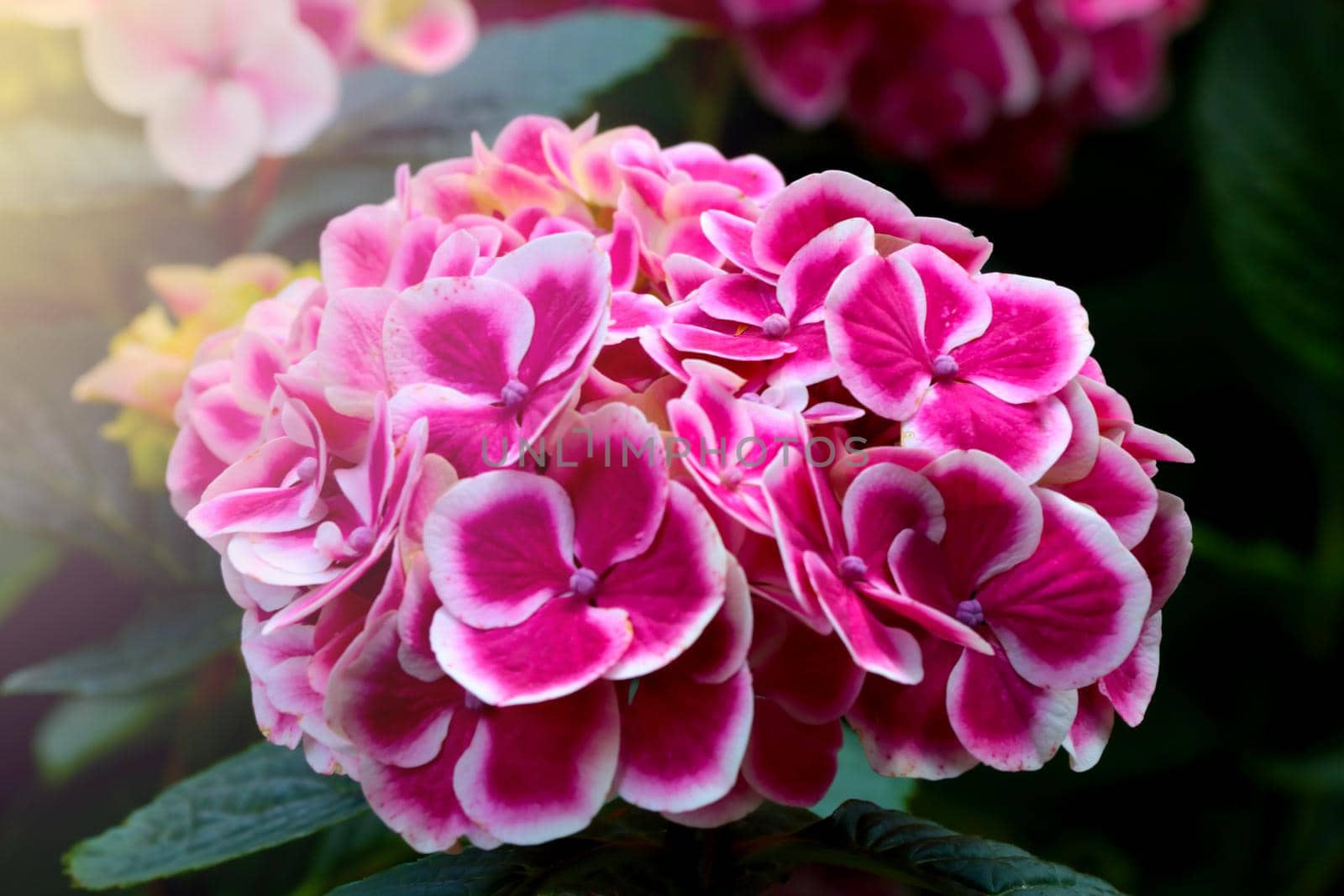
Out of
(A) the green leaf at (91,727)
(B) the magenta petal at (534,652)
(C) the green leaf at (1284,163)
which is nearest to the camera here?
(B) the magenta petal at (534,652)

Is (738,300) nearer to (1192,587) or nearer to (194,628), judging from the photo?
(194,628)

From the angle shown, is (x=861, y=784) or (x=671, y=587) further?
(x=861, y=784)

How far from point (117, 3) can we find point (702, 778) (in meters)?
0.53

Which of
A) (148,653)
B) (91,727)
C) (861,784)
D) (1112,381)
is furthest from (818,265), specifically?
(1112,381)

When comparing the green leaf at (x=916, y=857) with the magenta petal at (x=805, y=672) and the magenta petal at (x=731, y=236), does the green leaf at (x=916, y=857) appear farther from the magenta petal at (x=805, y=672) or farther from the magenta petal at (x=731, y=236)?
the magenta petal at (x=731, y=236)

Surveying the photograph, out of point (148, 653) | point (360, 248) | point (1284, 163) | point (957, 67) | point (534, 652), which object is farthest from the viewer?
point (1284, 163)

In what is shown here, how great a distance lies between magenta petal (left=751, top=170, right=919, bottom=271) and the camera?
1.24 ft

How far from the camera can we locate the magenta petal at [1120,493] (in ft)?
1.14

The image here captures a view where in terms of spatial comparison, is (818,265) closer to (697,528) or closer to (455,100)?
(697,528)

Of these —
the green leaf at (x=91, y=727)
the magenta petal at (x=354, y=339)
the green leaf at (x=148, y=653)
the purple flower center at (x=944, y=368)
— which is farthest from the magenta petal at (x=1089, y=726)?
the green leaf at (x=91, y=727)

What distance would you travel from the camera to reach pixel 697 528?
31 cm

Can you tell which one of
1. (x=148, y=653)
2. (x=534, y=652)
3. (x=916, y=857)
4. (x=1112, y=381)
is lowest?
(x=1112, y=381)

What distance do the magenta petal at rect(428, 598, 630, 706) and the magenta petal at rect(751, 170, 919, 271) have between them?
13cm

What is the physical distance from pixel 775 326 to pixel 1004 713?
13 centimetres
